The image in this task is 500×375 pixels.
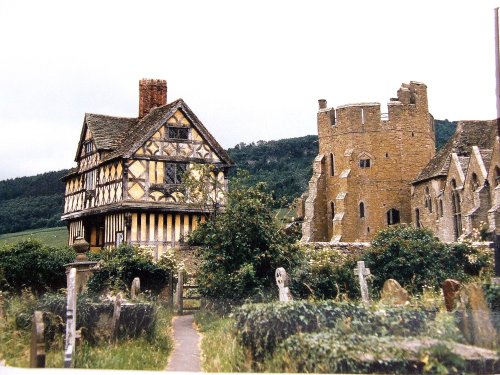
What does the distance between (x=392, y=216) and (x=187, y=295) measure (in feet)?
66.0

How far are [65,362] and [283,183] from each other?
3635 centimetres

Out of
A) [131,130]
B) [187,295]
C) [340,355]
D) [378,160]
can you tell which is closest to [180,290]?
[187,295]

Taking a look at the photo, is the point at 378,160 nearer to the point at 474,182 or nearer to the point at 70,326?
the point at 474,182

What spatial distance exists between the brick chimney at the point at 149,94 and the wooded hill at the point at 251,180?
16.3 feet

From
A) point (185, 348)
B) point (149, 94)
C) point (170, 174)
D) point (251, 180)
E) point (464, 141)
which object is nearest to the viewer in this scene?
point (185, 348)

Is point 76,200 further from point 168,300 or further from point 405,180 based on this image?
point 405,180

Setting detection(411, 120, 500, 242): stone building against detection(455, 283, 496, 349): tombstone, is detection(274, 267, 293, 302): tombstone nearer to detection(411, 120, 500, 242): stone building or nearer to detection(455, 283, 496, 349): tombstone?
detection(455, 283, 496, 349): tombstone

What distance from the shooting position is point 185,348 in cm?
1057

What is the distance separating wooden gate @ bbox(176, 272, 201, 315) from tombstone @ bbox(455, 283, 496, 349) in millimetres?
7711

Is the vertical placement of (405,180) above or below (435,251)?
above

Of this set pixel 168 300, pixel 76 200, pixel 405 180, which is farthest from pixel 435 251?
pixel 405 180

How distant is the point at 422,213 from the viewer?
32.5 metres

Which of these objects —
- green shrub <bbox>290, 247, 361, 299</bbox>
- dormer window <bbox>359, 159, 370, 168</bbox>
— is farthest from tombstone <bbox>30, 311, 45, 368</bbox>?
dormer window <bbox>359, 159, 370, 168</bbox>

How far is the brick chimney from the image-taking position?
2564 cm
